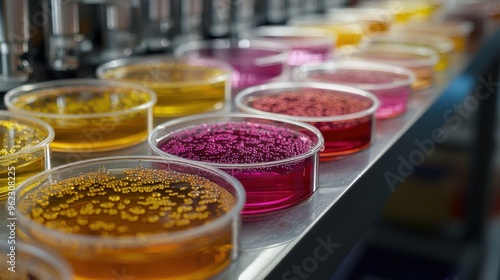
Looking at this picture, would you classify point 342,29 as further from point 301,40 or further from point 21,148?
point 21,148

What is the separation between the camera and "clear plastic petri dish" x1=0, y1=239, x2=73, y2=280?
0.55 meters

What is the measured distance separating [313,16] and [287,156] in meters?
1.24

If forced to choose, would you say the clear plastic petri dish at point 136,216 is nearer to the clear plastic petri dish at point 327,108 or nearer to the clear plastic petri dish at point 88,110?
the clear plastic petri dish at point 88,110

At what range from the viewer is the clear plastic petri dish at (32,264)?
552 mm

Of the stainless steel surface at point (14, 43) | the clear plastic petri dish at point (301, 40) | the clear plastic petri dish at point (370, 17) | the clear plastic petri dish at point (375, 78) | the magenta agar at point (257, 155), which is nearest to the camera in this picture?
the magenta agar at point (257, 155)

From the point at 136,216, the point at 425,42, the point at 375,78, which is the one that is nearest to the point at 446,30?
the point at 425,42

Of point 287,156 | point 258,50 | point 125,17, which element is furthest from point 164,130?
Answer: point 258,50

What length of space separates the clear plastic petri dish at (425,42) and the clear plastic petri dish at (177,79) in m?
0.55

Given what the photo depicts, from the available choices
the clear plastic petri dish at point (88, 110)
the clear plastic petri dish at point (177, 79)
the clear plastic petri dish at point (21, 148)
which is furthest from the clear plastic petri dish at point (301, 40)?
the clear plastic petri dish at point (21, 148)

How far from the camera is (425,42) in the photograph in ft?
5.37

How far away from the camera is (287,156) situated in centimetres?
86

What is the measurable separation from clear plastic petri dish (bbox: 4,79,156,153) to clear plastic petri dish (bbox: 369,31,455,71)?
77 centimetres

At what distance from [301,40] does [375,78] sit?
32 cm

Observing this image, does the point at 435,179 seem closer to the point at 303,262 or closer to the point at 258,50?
the point at 258,50
